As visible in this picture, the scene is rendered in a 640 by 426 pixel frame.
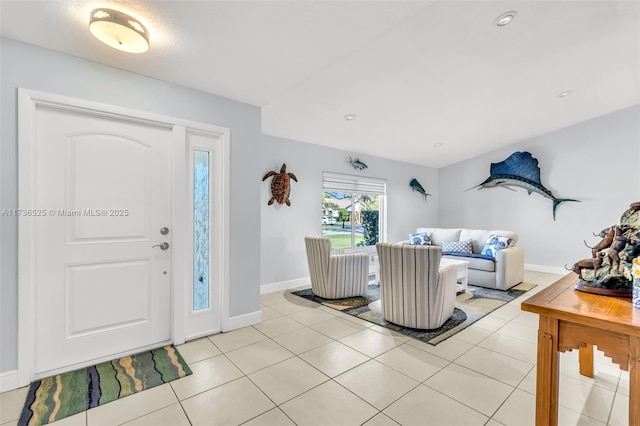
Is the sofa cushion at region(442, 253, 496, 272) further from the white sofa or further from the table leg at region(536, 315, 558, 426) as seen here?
the table leg at region(536, 315, 558, 426)

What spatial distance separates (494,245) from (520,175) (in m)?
2.32

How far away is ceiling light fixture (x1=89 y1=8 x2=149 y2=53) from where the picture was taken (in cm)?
176

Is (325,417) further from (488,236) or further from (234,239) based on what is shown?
(488,236)

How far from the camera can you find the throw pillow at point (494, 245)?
4711 mm

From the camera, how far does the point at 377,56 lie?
283 centimetres

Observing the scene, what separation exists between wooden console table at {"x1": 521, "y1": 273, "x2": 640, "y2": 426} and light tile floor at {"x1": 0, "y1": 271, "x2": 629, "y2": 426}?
554 millimetres

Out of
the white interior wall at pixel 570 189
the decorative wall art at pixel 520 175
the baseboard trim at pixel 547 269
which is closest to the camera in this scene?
the white interior wall at pixel 570 189

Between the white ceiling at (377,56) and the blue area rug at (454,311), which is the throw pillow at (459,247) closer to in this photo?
the blue area rug at (454,311)

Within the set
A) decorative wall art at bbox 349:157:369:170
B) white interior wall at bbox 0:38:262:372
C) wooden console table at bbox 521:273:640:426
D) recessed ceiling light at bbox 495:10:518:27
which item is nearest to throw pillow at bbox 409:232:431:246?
decorative wall art at bbox 349:157:369:170

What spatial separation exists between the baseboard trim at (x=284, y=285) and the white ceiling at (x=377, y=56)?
7.48 ft

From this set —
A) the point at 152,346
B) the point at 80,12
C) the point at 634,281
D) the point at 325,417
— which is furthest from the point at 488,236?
the point at 80,12

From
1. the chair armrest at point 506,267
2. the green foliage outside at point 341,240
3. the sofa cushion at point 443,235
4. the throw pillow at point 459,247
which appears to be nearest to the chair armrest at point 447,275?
the chair armrest at point 506,267

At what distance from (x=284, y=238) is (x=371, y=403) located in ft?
9.86

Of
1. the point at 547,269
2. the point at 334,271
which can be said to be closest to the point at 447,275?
the point at 334,271
